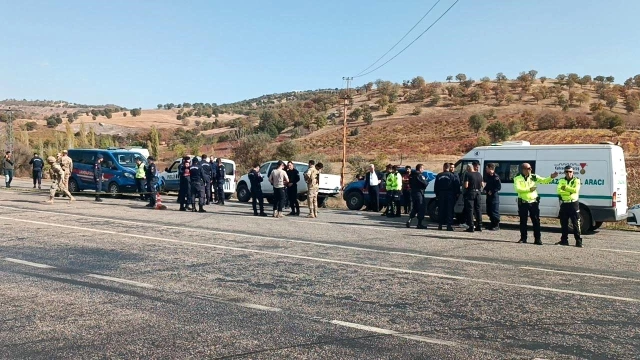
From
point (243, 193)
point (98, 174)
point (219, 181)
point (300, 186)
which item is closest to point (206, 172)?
point (219, 181)

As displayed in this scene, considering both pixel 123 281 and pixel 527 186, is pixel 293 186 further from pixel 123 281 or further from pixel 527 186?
pixel 123 281

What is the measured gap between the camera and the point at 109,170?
941 inches

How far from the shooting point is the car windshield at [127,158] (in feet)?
79.3

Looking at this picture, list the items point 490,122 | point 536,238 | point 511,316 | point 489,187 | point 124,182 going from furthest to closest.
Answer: point 490,122, point 124,182, point 489,187, point 536,238, point 511,316

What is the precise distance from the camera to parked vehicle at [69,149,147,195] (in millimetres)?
23750

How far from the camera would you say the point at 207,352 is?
5.05 metres

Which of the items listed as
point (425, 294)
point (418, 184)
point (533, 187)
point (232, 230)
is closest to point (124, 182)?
point (232, 230)

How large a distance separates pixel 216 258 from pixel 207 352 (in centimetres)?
474

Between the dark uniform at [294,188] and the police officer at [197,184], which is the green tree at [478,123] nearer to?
the dark uniform at [294,188]

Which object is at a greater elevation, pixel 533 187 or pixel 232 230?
pixel 533 187

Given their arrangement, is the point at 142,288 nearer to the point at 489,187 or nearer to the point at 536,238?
the point at 536,238

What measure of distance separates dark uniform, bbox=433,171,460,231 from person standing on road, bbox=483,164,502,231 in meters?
0.78

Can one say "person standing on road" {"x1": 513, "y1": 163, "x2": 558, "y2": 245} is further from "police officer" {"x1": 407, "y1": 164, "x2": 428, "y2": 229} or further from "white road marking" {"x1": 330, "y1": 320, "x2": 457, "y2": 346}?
"white road marking" {"x1": 330, "y1": 320, "x2": 457, "y2": 346}

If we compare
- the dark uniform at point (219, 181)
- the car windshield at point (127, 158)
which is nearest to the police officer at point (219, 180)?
the dark uniform at point (219, 181)
